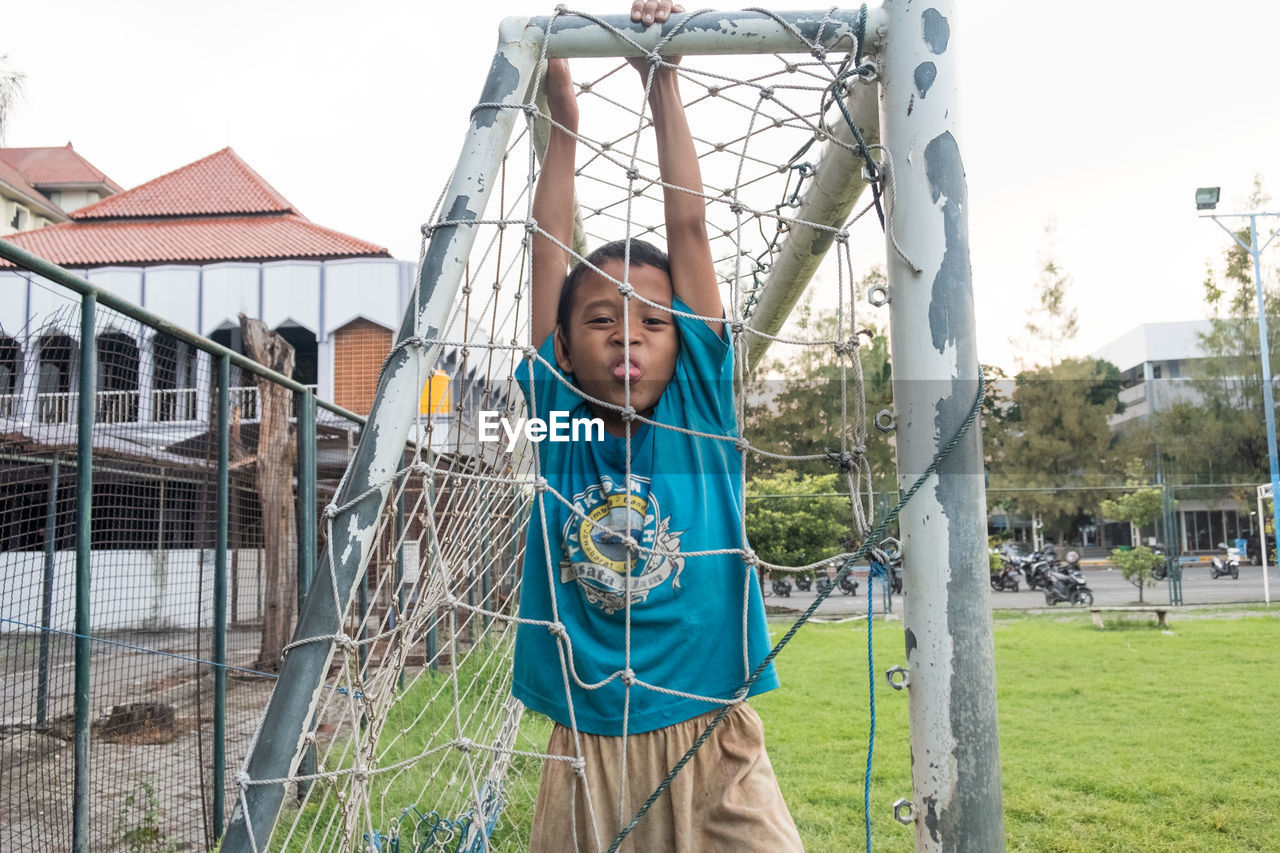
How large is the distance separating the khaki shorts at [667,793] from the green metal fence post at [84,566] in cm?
140

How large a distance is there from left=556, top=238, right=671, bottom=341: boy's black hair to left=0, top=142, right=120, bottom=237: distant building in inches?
1233

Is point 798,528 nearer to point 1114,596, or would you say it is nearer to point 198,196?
point 1114,596

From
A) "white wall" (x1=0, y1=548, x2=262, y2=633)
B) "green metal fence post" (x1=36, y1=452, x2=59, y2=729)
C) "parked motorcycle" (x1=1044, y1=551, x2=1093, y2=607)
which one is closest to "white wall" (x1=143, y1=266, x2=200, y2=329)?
"white wall" (x1=0, y1=548, x2=262, y2=633)

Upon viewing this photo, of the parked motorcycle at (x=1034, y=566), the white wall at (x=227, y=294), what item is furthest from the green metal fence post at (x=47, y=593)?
the parked motorcycle at (x=1034, y=566)

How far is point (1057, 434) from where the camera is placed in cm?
2295

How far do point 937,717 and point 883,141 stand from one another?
0.92m

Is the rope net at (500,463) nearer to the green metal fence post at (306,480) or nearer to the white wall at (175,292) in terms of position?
the green metal fence post at (306,480)

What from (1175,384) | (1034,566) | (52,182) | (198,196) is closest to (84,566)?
(1034,566)

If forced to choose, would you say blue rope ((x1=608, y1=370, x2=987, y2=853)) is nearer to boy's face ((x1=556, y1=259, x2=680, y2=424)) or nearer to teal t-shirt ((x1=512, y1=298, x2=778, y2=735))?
teal t-shirt ((x1=512, y1=298, x2=778, y2=735))

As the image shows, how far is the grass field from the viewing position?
3014mm

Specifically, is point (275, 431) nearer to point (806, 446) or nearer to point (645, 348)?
point (645, 348)

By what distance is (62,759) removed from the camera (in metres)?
3.17

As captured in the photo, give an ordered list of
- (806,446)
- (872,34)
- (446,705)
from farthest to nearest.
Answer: (806,446) → (446,705) → (872,34)

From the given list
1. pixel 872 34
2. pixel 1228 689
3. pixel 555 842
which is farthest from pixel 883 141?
pixel 1228 689
